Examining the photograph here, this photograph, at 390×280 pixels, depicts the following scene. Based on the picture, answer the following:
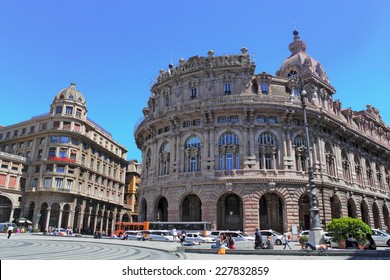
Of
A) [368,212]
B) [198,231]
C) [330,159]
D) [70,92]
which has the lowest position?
[198,231]

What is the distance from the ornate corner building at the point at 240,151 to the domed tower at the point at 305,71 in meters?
0.29

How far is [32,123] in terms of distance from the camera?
62.3m

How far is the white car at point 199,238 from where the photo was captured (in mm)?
29770

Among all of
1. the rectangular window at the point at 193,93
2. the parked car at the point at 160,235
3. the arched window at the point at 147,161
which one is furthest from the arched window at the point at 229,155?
the arched window at the point at 147,161

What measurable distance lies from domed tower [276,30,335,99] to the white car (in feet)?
73.4

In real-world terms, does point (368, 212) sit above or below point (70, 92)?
below

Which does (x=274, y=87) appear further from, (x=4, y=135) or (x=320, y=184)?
(x=4, y=135)

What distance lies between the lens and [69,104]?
61.1m

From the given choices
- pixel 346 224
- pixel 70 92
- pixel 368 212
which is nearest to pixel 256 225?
pixel 346 224

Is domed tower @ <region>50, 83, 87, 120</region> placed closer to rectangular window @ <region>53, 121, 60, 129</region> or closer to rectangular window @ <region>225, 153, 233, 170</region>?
rectangular window @ <region>53, 121, 60, 129</region>

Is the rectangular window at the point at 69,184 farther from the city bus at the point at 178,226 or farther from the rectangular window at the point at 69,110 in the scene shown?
the city bus at the point at 178,226

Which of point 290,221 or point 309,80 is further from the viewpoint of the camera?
point 309,80

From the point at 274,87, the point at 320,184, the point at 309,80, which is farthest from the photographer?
the point at 309,80

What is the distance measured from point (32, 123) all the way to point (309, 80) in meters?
52.2
